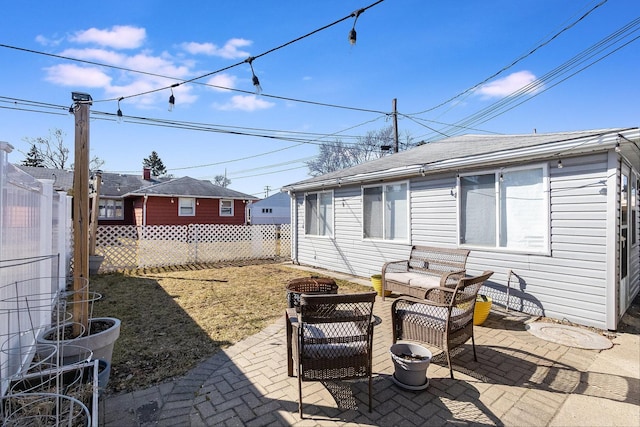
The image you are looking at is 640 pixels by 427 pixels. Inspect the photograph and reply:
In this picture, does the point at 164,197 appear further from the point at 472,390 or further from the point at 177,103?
the point at 472,390

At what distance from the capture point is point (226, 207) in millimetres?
19109

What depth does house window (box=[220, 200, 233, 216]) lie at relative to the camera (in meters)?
18.9

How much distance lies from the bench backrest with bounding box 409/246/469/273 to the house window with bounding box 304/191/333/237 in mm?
3070

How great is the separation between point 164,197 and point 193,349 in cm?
1538

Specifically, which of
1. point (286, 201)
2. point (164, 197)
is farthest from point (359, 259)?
point (286, 201)

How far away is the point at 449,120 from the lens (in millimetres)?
13680

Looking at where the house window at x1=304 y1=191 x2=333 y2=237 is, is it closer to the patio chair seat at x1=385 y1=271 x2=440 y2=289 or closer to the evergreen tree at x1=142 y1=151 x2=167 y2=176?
the patio chair seat at x1=385 y1=271 x2=440 y2=289

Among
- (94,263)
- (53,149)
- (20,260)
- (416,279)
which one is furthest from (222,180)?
(20,260)

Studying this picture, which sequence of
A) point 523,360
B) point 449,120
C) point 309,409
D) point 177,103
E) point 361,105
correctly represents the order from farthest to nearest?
point 449,120 < point 361,105 < point 177,103 < point 523,360 < point 309,409

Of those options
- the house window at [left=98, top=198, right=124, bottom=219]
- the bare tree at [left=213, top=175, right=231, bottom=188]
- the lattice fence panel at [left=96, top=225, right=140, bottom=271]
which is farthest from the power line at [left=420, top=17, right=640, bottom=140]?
the bare tree at [left=213, top=175, right=231, bottom=188]

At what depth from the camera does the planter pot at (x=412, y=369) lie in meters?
2.61

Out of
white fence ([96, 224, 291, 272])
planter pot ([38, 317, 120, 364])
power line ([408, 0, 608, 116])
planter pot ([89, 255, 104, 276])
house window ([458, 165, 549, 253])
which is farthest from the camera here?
white fence ([96, 224, 291, 272])

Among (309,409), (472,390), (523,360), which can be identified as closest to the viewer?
(309,409)

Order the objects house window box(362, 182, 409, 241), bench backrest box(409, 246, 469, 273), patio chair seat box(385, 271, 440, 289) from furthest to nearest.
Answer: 1. house window box(362, 182, 409, 241)
2. bench backrest box(409, 246, 469, 273)
3. patio chair seat box(385, 271, 440, 289)
